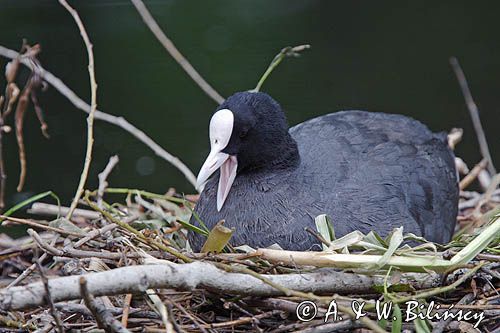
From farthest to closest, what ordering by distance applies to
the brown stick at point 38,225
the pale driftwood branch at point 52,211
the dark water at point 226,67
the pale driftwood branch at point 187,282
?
the dark water at point 226,67 < the pale driftwood branch at point 52,211 < the brown stick at point 38,225 < the pale driftwood branch at point 187,282

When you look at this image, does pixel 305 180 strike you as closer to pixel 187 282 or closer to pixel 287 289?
pixel 287 289

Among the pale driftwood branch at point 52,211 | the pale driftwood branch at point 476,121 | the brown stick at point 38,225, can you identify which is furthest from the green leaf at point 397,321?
the pale driftwood branch at point 476,121

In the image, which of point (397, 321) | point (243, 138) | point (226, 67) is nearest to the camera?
point (397, 321)

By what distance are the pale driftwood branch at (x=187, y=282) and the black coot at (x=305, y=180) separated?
337mm

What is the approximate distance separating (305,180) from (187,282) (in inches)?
36.9

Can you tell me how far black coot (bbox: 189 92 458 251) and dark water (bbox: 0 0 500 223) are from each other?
2518 mm

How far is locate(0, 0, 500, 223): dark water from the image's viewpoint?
241 inches

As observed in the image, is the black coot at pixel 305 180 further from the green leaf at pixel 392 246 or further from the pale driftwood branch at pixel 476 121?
the pale driftwood branch at pixel 476 121

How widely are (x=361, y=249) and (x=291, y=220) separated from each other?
0.31 m

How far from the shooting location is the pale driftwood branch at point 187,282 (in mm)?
2102

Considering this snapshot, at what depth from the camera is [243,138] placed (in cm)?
301

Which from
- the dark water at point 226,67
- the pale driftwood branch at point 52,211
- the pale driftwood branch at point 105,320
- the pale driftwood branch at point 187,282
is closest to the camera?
the pale driftwood branch at point 187,282

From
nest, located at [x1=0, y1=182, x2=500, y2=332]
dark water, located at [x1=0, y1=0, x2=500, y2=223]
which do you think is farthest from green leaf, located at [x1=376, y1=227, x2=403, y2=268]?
dark water, located at [x1=0, y1=0, x2=500, y2=223]

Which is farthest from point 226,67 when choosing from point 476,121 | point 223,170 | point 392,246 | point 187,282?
point 187,282
